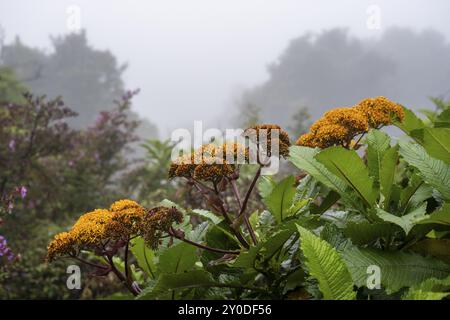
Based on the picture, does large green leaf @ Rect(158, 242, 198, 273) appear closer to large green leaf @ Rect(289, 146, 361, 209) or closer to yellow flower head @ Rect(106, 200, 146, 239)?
yellow flower head @ Rect(106, 200, 146, 239)

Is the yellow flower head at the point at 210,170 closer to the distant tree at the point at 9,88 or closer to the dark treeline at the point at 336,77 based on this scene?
the distant tree at the point at 9,88

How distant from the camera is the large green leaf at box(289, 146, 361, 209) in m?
1.46

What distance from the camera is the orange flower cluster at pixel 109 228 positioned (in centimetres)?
136

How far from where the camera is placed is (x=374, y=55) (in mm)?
70938

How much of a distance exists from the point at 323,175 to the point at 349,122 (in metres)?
0.30

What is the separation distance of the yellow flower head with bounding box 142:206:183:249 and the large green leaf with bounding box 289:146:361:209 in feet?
1.62

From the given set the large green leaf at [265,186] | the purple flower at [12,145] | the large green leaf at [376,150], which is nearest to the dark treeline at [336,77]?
the purple flower at [12,145]

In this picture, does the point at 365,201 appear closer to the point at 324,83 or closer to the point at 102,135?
the point at 102,135

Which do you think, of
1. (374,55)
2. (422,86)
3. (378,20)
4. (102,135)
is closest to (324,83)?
(374,55)

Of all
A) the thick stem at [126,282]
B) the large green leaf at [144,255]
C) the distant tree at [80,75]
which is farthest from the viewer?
the distant tree at [80,75]

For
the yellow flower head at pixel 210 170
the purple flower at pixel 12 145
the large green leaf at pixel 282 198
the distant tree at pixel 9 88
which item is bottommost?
the large green leaf at pixel 282 198

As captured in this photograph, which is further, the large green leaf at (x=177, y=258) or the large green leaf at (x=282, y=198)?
the large green leaf at (x=282, y=198)

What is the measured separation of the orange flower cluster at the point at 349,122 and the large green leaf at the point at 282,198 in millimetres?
267
